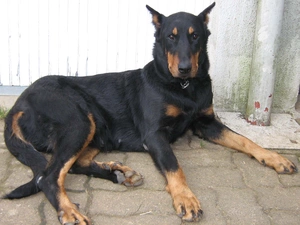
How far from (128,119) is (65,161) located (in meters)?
1.01

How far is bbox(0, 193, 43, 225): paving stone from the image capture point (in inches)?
116

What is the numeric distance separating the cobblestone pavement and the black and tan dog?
0.09 m

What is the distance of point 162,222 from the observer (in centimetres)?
298

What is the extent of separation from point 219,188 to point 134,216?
0.83m

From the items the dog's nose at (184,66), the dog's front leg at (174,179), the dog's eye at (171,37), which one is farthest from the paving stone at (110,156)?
the dog's eye at (171,37)

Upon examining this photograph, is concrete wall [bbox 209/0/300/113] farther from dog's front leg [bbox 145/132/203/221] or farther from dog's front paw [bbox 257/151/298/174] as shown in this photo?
dog's front leg [bbox 145/132/203/221]

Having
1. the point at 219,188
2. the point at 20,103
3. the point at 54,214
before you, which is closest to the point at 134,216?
the point at 54,214

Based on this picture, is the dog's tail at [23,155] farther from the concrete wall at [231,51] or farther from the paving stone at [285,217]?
the concrete wall at [231,51]

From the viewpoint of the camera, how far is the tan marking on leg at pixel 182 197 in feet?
9.80

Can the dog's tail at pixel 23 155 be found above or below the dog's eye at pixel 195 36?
below

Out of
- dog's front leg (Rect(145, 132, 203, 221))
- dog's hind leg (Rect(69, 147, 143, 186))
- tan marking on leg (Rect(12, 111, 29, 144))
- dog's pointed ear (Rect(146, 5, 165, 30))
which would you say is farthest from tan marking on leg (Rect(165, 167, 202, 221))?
dog's pointed ear (Rect(146, 5, 165, 30))

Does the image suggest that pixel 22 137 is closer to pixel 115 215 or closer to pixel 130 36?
pixel 115 215

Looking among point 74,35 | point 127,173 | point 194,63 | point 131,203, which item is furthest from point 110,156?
point 74,35

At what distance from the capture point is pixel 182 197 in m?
3.12
